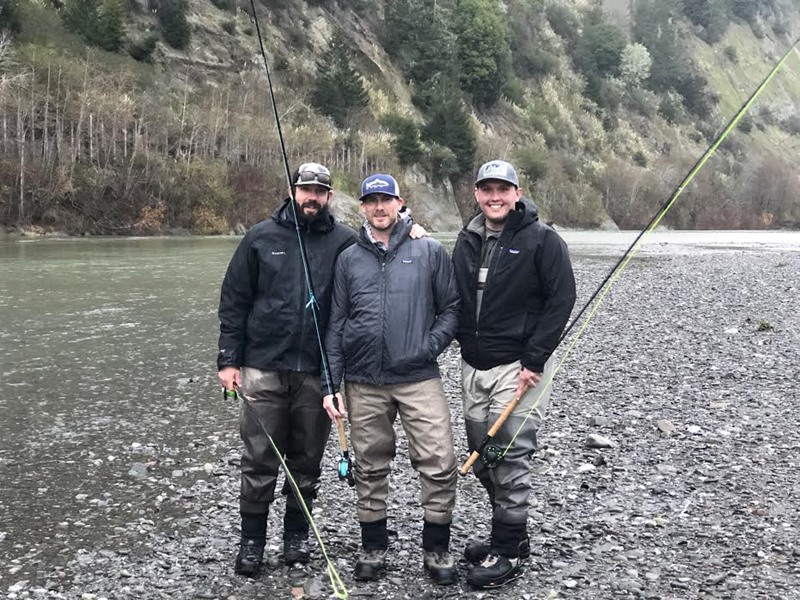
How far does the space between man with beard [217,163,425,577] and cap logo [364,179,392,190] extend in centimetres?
30

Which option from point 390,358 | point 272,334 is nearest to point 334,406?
point 390,358

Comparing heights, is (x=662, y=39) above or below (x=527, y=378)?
above

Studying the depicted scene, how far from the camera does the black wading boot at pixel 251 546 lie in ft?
15.2

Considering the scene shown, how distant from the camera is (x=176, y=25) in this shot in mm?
58656

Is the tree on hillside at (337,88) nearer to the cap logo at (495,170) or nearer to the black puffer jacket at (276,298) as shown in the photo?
the black puffer jacket at (276,298)

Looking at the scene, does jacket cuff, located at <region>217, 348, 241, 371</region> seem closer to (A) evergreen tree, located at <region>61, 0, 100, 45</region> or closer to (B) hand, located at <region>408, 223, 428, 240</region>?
(B) hand, located at <region>408, 223, 428, 240</region>

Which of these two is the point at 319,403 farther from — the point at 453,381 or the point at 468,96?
the point at 468,96

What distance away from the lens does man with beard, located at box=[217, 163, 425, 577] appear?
182 inches

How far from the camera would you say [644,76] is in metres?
116

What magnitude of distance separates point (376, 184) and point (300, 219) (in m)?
0.54

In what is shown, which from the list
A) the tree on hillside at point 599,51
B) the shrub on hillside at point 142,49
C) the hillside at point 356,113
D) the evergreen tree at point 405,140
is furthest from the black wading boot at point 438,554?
the tree on hillside at point 599,51

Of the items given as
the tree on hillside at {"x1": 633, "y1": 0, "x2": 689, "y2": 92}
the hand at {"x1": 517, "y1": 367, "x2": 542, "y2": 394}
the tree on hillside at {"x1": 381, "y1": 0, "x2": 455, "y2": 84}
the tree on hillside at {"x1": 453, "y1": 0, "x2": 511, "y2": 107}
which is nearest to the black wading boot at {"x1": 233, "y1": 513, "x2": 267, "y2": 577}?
the hand at {"x1": 517, "y1": 367, "x2": 542, "y2": 394}

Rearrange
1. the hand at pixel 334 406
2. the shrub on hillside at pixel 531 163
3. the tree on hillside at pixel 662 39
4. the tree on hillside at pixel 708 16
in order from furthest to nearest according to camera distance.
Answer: the tree on hillside at pixel 708 16
the tree on hillside at pixel 662 39
the shrub on hillside at pixel 531 163
the hand at pixel 334 406

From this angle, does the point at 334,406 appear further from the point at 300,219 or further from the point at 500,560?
the point at 500,560
